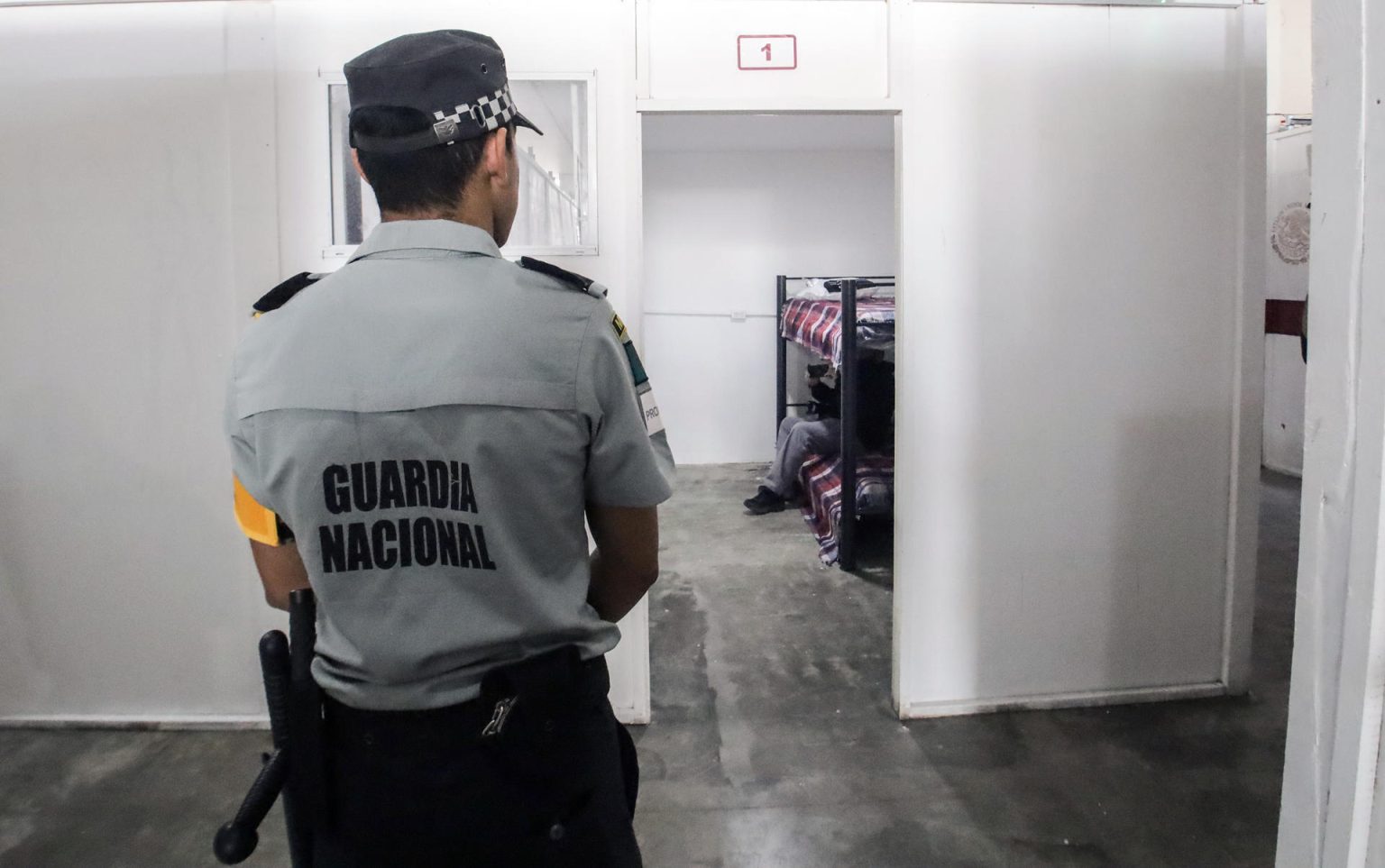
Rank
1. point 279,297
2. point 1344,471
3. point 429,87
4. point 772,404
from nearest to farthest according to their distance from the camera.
→ point 1344,471
point 429,87
point 279,297
point 772,404

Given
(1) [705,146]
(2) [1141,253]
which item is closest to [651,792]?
(2) [1141,253]

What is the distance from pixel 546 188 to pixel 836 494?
225 centimetres

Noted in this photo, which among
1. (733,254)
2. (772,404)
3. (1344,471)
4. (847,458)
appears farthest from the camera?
(772,404)

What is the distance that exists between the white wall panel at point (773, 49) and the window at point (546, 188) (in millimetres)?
214

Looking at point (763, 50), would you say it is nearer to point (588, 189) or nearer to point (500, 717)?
point (588, 189)

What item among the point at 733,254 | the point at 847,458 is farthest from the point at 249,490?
the point at 733,254

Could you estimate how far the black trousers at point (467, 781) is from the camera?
2.82 feet

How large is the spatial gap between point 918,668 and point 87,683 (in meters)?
2.27

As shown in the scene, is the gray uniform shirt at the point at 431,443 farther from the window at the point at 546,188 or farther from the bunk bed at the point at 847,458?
the bunk bed at the point at 847,458

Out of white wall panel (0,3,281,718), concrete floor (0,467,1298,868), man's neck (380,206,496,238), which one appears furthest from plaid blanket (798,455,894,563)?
man's neck (380,206,496,238)

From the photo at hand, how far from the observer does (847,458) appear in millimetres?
3828

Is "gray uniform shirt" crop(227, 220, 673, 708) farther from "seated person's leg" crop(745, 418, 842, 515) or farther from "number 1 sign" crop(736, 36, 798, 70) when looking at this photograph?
"seated person's leg" crop(745, 418, 842, 515)

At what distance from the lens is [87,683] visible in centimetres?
247

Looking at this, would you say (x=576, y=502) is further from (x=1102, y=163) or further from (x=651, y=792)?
(x=1102, y=163)
